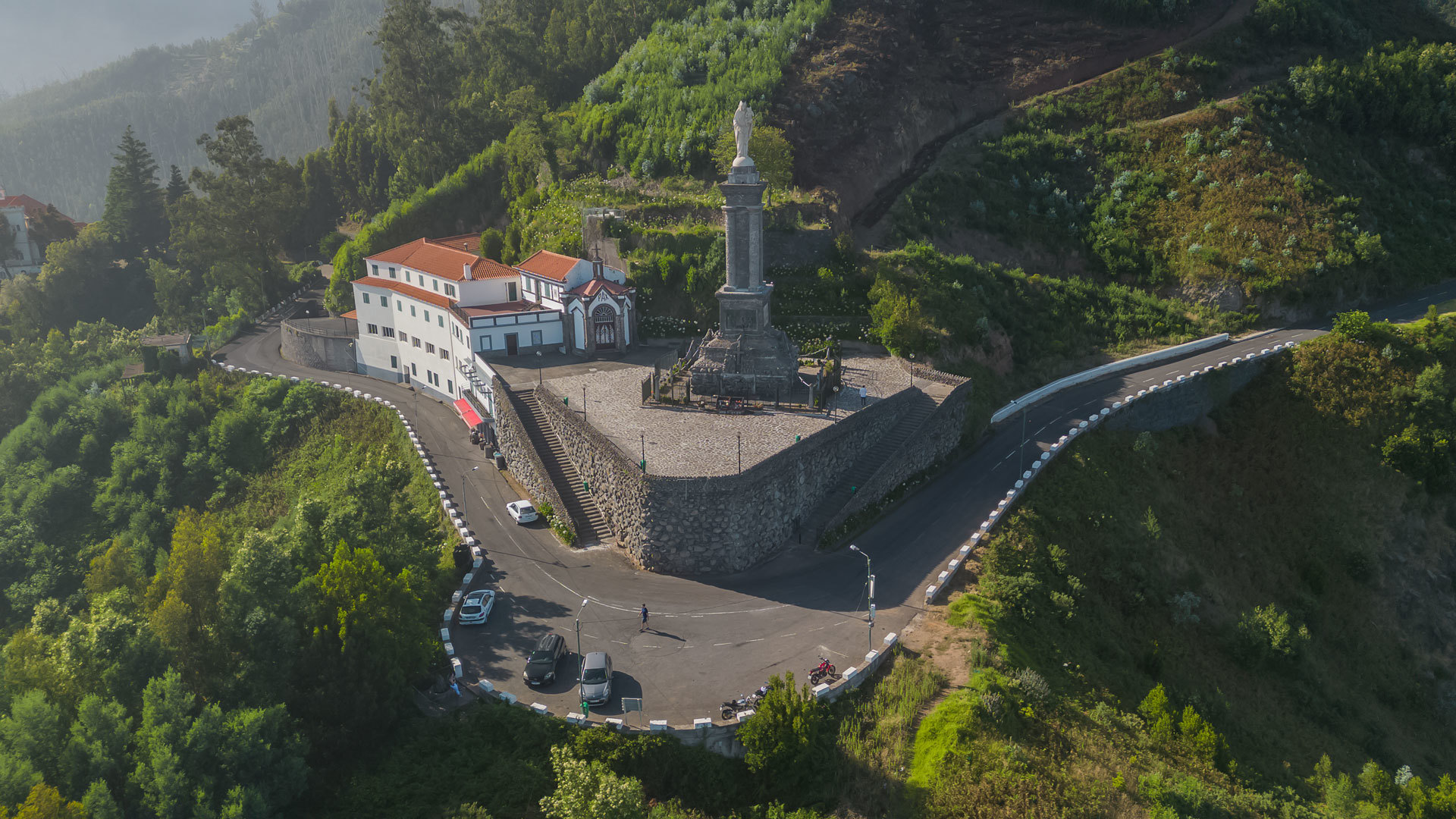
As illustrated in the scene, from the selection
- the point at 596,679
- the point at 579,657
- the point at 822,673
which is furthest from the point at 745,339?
the point at 596,679

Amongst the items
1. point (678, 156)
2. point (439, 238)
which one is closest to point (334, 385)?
point (439, 238)

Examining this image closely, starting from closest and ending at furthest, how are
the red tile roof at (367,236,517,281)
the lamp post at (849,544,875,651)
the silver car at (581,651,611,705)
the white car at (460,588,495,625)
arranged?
1. the silver car at (581,651,611,705)
2. the lamp post at (849,544,875,651)
3. the white car at (460,588,495,625)
4. the red tile roof at (367,236,517,281)

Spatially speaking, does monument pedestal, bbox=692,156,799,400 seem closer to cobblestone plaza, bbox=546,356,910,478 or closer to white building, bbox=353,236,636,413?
cobblestone plaza, bbox=546,356,910,478


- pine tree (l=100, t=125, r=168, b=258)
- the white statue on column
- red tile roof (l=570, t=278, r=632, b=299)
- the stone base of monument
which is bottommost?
the stone base of monument

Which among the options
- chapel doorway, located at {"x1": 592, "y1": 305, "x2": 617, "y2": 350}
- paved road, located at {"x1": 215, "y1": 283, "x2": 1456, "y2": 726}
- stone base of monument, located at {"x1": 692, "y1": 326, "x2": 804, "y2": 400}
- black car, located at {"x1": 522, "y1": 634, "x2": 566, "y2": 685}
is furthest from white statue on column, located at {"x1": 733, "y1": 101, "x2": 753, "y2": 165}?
black car, located at {"x1": 522, "y1": 634, "x2": 566, "y2": 685}

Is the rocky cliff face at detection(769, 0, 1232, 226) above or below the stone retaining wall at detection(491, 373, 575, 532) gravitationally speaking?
above

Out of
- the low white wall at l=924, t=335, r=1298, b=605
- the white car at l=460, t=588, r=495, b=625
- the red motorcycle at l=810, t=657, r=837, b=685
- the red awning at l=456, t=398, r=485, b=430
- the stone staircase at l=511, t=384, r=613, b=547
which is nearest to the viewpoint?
the red motorcycle at l=810, t=657, r=837, b=685

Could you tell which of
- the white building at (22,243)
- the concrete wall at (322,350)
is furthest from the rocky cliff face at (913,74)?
the white building at (22,243)
